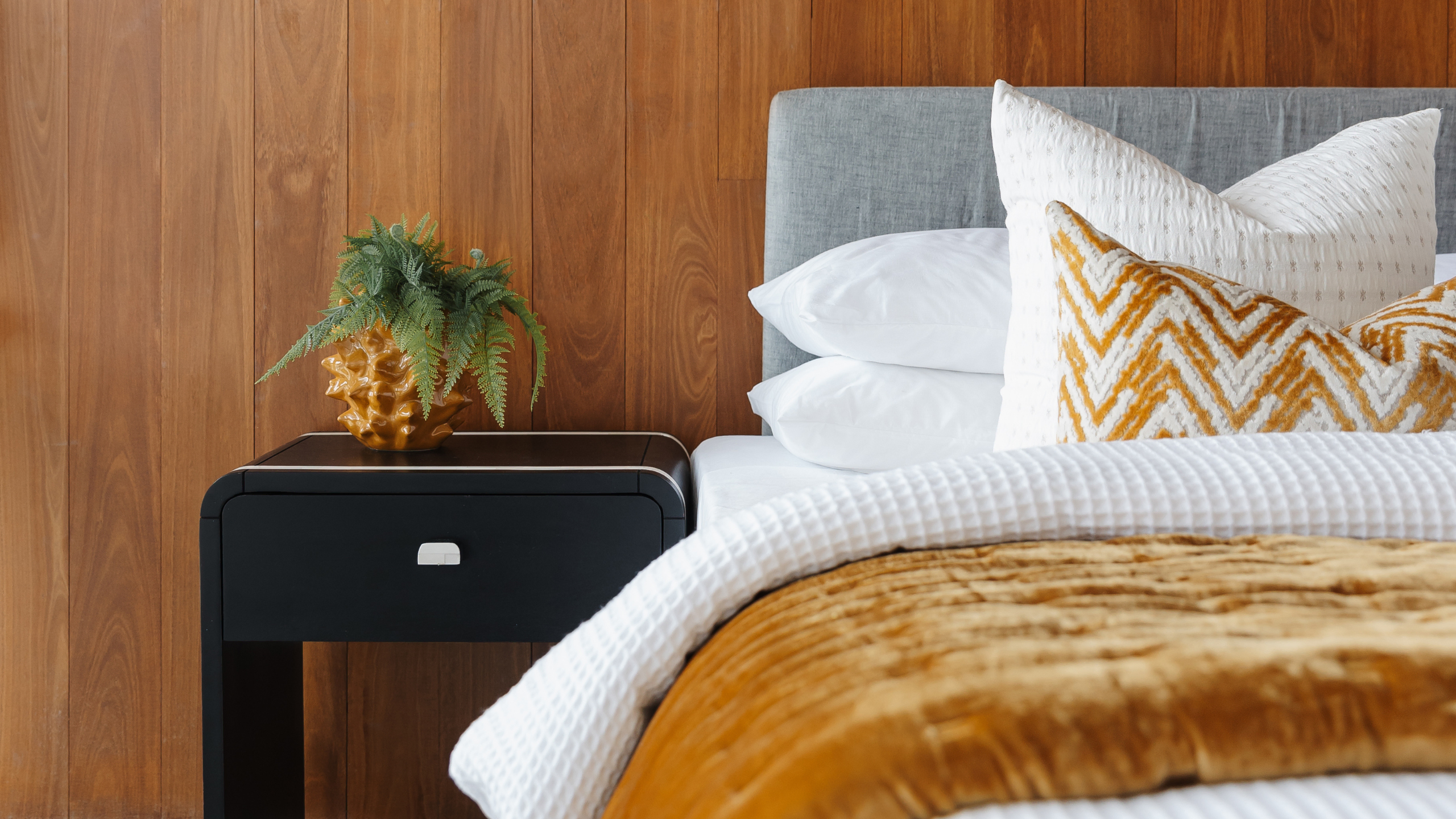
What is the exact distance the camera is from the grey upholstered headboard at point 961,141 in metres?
1.37

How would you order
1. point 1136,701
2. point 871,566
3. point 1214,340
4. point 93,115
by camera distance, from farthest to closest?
point 93,115, point 1214,340, point 871,566, point 1136,701

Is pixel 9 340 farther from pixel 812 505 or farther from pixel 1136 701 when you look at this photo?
pixel 1136 701

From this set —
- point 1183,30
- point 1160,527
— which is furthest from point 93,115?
point 1183,30

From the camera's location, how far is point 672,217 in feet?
4.87

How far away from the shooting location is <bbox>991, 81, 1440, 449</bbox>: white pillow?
899mm

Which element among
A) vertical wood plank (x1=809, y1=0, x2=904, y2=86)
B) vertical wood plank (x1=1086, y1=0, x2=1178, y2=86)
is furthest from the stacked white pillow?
vertical wood plank (x1=1086, y1=0, x2=1178, y2=86)

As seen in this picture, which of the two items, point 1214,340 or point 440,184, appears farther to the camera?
point 440,184

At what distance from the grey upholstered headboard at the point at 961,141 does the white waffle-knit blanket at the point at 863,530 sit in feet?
2.85

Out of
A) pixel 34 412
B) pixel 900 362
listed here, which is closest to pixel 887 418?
pixel 900 362

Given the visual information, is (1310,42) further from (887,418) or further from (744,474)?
(744,474)

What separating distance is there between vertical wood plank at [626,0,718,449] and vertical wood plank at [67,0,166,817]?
0.75m

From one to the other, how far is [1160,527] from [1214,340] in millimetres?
273

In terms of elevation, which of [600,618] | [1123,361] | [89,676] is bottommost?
[89,676]

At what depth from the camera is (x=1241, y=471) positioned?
1.88ft
